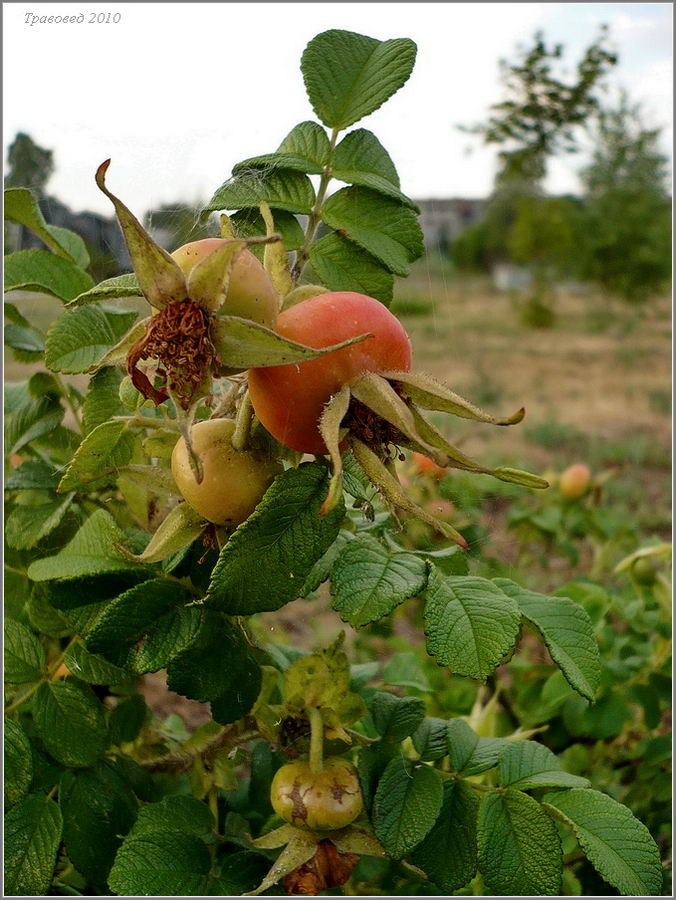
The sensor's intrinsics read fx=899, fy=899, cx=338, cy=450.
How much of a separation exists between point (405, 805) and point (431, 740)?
0.10 m

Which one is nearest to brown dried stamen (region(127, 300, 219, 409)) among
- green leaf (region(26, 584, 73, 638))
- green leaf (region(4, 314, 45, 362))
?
green leaf (region(26, 584, 73, 638))

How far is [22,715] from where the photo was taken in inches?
48.4

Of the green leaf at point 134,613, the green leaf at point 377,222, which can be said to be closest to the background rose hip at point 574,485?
the green leaf at point 377,222

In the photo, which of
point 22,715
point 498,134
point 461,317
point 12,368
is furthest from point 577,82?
point 22,715

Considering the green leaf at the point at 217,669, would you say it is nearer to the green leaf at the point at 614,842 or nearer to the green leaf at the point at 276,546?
the green leaf at the point at 276,546

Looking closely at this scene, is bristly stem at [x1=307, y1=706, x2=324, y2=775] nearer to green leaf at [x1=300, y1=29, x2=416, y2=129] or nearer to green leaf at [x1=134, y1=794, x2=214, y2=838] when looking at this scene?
green leaf at [x1=134, y1=794, x2=214, y2=838]

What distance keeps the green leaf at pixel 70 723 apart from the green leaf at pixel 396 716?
281 mm

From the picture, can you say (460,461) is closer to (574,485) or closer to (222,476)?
(222,476)

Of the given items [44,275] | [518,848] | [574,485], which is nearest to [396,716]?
[518,848]

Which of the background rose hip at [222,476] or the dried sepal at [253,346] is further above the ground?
the dried sepal at [253,346]

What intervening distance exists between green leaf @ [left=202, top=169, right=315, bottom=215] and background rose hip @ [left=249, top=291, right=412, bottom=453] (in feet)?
0.61

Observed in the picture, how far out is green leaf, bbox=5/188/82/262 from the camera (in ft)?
3.33

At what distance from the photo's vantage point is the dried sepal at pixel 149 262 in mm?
602

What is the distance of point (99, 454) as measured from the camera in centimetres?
81
